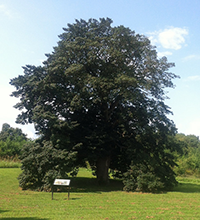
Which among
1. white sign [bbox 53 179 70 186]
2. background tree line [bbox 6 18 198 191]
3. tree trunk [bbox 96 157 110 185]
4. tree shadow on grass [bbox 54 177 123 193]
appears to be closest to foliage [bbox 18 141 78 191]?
background tree line [bbox 6 18 198 191]

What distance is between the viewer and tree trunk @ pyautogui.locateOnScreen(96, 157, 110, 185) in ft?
72.1

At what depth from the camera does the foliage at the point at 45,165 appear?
17.3 meters

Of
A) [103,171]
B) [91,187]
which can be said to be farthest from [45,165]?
[103,171]

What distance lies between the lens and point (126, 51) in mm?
20438

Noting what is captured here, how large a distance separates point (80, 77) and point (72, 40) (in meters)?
4.72

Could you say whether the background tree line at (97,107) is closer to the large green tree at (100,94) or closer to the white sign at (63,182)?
the large green tree at (100,94)

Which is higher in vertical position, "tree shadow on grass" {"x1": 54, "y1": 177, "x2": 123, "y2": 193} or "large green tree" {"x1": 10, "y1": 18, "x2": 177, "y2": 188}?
"large green tree" {"x1": 10, "y1": 18, "x2": 177, "y2": 188}

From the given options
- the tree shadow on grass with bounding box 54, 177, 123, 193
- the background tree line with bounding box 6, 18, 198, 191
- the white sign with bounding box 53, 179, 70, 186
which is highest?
the background tree line with bounding box 6, 18, 198, 191

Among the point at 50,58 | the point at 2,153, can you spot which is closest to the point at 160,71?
the point at 50,58

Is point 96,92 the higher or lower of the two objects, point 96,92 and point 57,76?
the lower

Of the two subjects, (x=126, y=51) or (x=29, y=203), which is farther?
(x=126, y=51)

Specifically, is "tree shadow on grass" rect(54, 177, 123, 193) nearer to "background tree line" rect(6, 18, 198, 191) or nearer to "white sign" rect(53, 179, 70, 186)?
"background tree line" rect(6, 18, 198, 191)

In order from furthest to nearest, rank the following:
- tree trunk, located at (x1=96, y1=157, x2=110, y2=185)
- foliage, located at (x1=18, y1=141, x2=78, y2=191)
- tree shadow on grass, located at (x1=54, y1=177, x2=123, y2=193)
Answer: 1. tree trunk, located at (x1=96, y1=157, x2=110, y2=185)
2. tree shadow on grass, located at (x1=54, y1=177, x2=123, y2=193)
3. foliage, located at (x1=18, y1=141, x2=78, y2=191)

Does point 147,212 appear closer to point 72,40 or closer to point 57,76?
point 57,76
